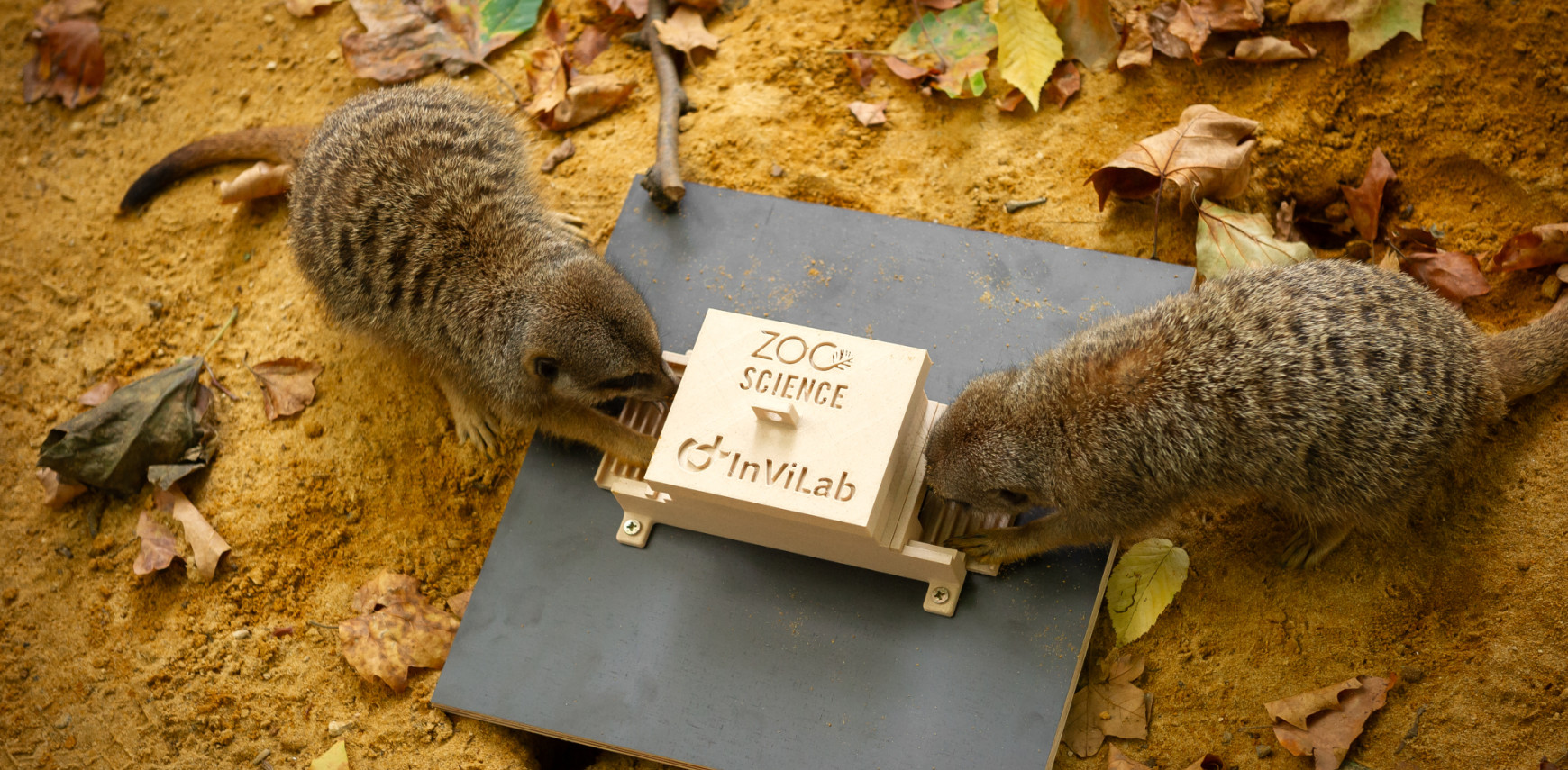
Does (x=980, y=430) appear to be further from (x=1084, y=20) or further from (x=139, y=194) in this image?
(x=139, y=194)

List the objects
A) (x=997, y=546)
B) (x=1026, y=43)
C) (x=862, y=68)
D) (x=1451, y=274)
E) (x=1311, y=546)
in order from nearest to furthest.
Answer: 1. (x=997, y=546)
2. (x=1311, y=546)
3. (x=1451, y=274)
4. (x=1026, y=43)
5. (x=862, y=68)

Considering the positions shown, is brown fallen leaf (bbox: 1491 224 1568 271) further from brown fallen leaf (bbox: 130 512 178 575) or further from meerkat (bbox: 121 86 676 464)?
brown fallen leaf (bbox: 130 512 178 575)

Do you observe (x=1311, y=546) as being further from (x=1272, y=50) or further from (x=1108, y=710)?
(x=1272, y=50)

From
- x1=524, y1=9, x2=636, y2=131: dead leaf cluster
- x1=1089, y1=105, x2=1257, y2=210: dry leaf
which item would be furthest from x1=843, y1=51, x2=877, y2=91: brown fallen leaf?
x1=1089, y1=105, x2=1257, y2=210: dry leaf

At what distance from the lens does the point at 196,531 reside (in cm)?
361

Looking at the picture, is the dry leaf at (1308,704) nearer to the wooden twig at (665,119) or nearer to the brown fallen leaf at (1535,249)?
the brown fallen leaf at (1535,249)

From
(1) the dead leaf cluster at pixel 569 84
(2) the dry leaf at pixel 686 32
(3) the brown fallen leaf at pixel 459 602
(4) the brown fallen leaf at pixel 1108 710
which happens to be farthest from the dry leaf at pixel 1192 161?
(3) the brown fallen leaf at pixel 459 602

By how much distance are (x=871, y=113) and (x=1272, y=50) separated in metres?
Result: 1.51

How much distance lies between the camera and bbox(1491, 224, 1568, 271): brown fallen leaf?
123 inches

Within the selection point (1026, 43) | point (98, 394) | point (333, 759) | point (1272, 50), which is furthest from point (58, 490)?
point (1272, 50)

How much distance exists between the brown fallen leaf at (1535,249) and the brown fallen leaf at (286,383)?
425cm

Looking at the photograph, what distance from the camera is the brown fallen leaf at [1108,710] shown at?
280 centimetres

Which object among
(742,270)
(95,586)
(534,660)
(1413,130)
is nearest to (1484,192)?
(1413,130)

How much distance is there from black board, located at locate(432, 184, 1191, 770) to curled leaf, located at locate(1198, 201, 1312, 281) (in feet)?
0.62
